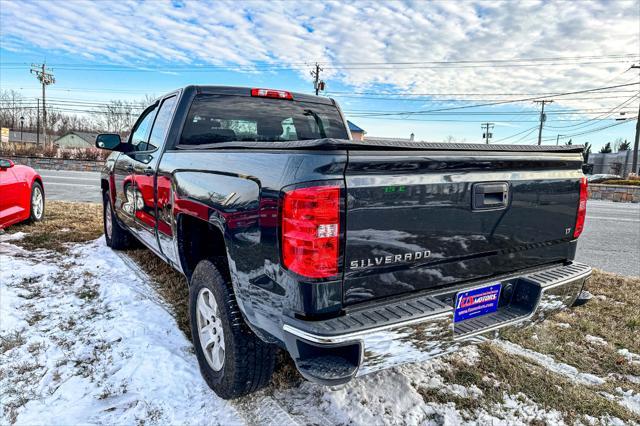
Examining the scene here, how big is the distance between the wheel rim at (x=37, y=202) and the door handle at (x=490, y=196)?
7317mm

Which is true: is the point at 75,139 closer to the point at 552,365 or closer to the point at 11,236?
the point at 11,236

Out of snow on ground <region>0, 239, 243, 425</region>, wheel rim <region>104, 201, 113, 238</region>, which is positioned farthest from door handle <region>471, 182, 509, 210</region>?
wheel rim <region>104, 201, 113, 238</region>

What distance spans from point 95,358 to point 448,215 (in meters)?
2.58

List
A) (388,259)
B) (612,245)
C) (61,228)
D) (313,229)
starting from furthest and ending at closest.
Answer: (612,245)
(61,228)
(388,259)
(313,229)

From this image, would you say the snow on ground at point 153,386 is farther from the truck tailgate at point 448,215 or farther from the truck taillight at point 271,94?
the truck taillight at point 271,94

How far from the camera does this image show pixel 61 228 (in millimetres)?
6875

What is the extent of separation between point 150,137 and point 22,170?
4.13m

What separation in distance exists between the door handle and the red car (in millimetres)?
6598

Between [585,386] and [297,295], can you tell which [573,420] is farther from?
[297,295]

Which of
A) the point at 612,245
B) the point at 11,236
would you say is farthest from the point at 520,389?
the point at 11,236

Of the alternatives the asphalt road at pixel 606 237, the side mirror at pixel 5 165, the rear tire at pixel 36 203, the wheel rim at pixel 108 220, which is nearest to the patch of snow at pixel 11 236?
the rear tire at pixel 36 203

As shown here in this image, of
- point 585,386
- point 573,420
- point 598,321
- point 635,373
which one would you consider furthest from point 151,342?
point 598,321

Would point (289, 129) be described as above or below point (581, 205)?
above

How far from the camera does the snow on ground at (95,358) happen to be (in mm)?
2365
